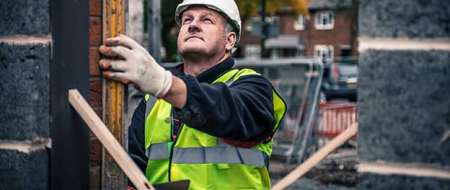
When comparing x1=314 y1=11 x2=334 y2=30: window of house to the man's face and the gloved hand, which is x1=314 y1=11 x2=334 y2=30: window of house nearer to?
the man's face

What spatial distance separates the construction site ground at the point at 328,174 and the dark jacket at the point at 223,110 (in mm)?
4727

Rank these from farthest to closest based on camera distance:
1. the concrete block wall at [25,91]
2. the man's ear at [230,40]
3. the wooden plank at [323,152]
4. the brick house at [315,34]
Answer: the brick house at [315,34] → the man's ear at [230,40] → the concrete block wall at [25,91] → the wooden plank at [323,152]

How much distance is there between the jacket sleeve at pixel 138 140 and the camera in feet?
10.8

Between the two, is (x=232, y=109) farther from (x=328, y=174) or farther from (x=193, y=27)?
(x=328, y=174)

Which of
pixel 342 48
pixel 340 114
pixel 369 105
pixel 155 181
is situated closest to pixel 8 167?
pixel 155 181

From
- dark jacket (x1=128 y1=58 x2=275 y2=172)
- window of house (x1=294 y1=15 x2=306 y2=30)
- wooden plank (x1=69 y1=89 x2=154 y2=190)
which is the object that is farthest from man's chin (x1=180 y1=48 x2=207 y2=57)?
window of house (x1=294 y1=15 x2=306 y2=30)

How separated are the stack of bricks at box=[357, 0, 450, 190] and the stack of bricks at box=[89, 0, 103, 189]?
38.8 inches

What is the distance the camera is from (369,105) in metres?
1.87

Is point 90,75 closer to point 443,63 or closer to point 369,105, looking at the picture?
point 369,105

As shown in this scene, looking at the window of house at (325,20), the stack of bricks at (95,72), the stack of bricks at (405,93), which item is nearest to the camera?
the stack of bricks at (405,93)

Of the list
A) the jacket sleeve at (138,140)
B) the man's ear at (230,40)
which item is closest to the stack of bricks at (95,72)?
the jacket sleeve at (138,140)

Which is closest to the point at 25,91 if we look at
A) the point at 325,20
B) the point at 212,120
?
the point at 212,120

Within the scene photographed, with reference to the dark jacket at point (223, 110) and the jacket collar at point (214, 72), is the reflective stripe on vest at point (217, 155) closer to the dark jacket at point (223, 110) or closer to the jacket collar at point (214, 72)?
the dark jacket at point (223, 110)

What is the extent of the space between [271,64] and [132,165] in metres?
8.60
